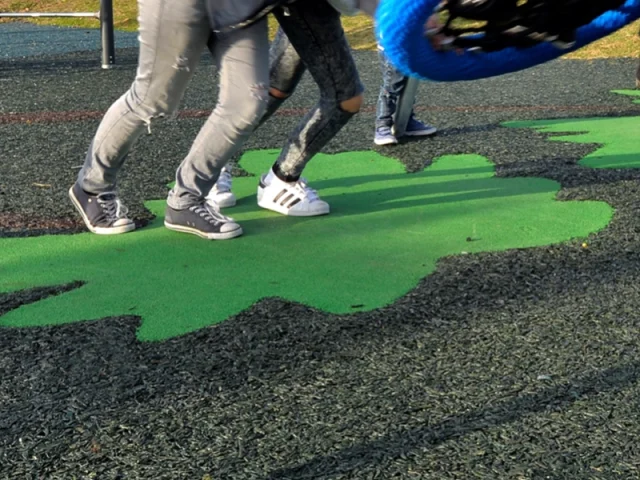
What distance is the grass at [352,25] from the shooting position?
13.2 m

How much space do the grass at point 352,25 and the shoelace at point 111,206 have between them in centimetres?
642

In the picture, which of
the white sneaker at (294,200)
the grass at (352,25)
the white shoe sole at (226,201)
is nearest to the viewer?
the white sneaker at (294,200)

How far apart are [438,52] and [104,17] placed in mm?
8443

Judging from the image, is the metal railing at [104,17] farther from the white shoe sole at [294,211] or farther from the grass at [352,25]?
the white shoe sole at [294,211]

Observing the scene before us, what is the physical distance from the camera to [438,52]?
227 cm

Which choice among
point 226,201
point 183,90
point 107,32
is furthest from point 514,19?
point 107,32

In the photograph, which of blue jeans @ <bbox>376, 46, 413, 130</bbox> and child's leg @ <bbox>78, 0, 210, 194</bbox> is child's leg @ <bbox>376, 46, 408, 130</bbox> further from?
child's leg @ <bbox>78, 0, 210, 194</bbox>

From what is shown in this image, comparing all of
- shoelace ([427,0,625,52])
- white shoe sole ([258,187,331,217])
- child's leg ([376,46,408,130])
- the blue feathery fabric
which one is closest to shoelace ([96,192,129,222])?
white shoe sole ([258,187,331,217])

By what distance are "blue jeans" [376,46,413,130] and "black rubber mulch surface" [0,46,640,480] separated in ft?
7.09

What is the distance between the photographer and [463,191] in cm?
492

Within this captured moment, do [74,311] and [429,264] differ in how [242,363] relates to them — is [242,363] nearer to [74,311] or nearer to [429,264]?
[74,311]

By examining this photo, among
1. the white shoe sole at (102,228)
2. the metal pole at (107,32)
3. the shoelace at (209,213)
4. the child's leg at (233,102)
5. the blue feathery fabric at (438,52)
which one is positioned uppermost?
the blue feathery fabric at (438,52)

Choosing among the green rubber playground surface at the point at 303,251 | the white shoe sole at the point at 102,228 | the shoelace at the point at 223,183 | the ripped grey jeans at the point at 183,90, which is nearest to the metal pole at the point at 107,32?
the green rubber playground surface at the point at 303,251

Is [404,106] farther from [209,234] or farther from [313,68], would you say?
[209,234]
